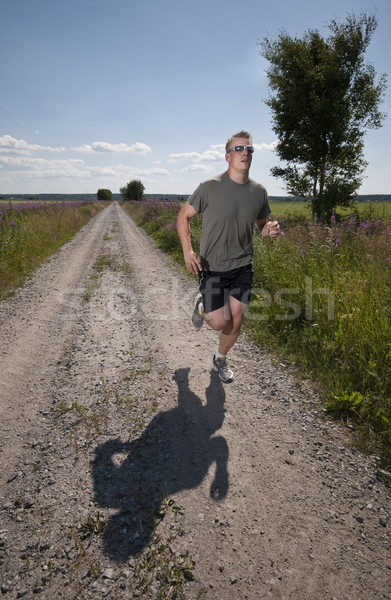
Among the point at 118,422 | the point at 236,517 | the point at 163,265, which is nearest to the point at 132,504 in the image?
the point at 236,517

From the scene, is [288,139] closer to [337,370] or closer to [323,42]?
[323,42]

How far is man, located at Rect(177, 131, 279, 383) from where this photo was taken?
3502 mm

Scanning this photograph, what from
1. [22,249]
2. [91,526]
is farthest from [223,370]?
[22,249]

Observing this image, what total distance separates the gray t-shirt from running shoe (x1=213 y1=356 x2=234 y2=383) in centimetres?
121

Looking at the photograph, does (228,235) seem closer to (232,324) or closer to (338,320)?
(232,324)

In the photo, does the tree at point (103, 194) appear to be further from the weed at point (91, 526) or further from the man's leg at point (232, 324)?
the weed at point (91, 526)

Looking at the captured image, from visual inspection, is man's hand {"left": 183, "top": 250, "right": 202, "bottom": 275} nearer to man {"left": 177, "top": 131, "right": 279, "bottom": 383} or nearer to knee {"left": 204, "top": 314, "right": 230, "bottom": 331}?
man {"left": 177, "top": 131, "right": 279, "bottom": 383}

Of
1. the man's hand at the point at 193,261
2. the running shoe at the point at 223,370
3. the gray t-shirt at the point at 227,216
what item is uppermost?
the gray t-shirt at the point at 227,216

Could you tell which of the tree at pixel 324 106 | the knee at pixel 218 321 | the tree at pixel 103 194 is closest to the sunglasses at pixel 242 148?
the knee at pixel 218 321

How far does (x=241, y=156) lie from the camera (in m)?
3.39

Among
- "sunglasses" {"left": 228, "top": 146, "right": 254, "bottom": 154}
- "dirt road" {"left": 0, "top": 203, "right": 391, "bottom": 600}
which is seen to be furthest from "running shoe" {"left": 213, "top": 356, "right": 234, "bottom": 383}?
"sunglasses" {"left": 228, "top": 146, "right": 254, "bottom": 154}

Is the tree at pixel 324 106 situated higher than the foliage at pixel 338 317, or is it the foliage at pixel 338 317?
the tree at pixel 324 106

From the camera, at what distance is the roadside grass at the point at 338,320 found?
3.10 m

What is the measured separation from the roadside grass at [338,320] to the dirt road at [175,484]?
1.10ft
